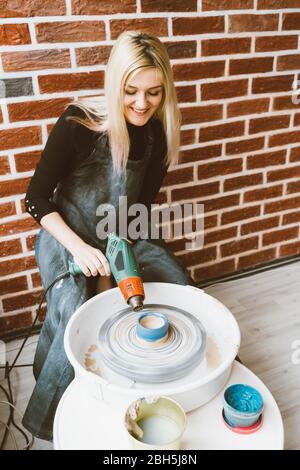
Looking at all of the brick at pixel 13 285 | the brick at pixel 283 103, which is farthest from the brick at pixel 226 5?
the brick at pixel 13 285

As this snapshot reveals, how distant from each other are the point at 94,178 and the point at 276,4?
1015 millimetres

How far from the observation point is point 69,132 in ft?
4.23

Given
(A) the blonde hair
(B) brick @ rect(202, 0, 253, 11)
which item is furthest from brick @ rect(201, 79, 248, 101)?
(A) the blonde hair

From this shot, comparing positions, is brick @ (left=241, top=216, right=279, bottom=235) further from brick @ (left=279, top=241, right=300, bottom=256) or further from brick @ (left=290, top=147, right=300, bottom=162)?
brick @ (left=290, top=147, right=300, bottom=162)

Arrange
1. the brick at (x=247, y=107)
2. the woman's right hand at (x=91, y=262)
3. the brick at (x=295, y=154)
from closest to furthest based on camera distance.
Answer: the woman's right hand at (x=91, y=262) < the brick at (x=247, y=107) < the brick at (x=295, y=154)

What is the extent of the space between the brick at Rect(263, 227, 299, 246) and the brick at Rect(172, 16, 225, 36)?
92cm

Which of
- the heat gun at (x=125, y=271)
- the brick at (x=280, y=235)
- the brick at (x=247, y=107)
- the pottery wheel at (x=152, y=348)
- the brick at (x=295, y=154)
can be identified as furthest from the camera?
the brick at (x=280, y=235)

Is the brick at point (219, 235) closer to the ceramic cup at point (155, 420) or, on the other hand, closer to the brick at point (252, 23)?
the brick at point (252, 23)

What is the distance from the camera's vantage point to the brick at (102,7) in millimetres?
1420

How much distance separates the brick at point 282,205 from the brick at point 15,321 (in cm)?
112

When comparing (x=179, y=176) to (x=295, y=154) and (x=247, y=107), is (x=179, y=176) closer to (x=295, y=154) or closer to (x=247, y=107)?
(x=247, y=107)

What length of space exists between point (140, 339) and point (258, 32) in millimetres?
1300

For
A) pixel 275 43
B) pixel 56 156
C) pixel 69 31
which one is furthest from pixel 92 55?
pixel 275 43

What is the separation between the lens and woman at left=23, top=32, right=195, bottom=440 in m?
1.19
